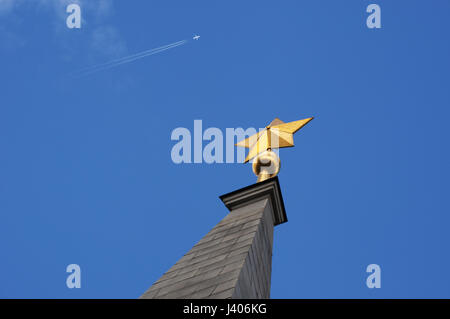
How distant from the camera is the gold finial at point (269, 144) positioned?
22.0 m

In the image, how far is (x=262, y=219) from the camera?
1667 centimetres

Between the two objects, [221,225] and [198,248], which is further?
[221,225]

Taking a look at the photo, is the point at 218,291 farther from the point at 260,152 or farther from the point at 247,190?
the point at 260,152

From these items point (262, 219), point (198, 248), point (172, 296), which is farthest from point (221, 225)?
point (172, 296)

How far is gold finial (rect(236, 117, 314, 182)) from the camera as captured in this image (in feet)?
72.1

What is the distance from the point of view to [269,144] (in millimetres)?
22953
